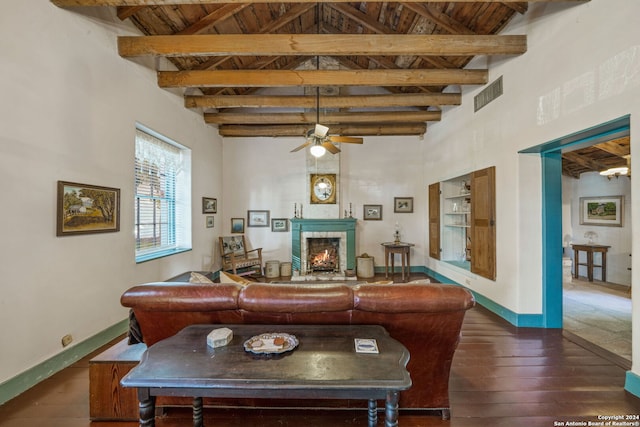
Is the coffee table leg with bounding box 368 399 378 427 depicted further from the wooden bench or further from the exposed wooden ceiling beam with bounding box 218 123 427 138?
the exposed wooden ceiling beam with bounding box 218 123 427 138

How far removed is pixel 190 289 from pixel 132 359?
0.61 meters

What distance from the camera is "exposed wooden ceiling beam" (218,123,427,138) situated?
233 inches

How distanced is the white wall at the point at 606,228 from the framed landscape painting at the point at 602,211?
7 cm

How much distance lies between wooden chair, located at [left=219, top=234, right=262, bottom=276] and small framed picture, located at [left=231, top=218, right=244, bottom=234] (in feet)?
0.73

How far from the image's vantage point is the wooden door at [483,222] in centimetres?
375

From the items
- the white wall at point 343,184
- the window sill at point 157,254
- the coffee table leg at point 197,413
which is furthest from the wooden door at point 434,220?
the coffee table leg at point 197,413

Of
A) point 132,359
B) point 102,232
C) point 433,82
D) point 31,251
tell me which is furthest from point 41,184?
point 433,82

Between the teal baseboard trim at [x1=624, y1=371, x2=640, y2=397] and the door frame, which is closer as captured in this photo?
the teal baseboard trim at [x1=624, y1=371, x2=640, y2=397]

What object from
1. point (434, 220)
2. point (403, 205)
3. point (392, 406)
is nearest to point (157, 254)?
point (392, 406)

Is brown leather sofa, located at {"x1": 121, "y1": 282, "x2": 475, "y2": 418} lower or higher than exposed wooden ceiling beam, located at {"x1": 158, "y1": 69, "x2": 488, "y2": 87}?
lower

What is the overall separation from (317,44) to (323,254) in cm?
439

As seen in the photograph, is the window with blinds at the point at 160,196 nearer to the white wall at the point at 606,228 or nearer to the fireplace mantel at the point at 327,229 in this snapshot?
the fireplace mantel at the point at 327,229

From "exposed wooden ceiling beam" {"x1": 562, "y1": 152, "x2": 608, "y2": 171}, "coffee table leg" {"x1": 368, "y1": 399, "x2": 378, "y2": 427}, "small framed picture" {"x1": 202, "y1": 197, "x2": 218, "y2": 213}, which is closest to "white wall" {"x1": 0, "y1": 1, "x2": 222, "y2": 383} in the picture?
"small framed picture" {"x1": 202, "y1": 197, "x2": 218, "y2": 213}

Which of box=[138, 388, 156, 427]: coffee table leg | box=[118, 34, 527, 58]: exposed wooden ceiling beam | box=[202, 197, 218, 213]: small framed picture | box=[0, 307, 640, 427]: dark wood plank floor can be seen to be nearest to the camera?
box=[138, 388, 156, 427]: coffee table leg
